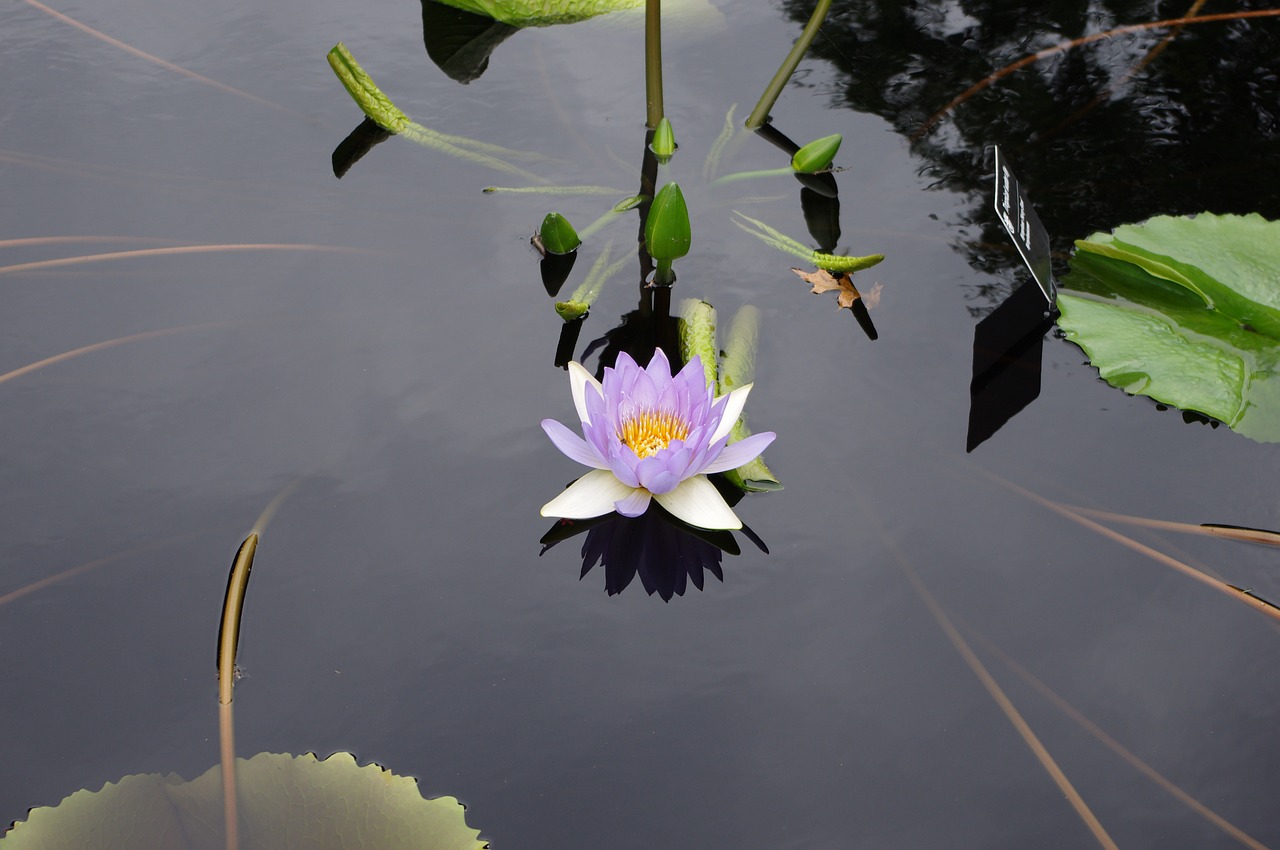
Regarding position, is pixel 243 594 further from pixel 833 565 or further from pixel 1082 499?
pixel 1082 499

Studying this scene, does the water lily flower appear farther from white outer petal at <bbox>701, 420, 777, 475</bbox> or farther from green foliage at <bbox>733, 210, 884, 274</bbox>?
green foliage at <bbox>733, 210, 884, 274</bbox>

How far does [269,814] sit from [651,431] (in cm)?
66

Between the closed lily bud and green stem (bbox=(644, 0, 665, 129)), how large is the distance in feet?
0.97

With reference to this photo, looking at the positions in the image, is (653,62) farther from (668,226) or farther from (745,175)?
(668,226)

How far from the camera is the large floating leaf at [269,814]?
969mm

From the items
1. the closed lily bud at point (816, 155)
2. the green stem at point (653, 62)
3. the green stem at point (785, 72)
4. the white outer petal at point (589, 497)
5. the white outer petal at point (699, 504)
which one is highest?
the green stem at point (653, 62)

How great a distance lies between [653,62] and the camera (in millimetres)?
1849

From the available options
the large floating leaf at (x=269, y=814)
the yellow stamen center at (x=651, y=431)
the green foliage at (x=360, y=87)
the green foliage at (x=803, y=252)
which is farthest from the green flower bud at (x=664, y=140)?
the large floating leaf at (x=269, y=814)

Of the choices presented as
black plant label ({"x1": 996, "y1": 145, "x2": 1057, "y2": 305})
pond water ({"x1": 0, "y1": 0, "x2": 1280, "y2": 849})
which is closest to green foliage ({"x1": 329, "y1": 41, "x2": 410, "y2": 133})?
pond water ({"x1": 0, "y1": 0, "x2": 1280, "y2": 849})

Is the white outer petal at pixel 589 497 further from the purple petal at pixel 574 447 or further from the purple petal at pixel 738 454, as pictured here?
the purple petal at pixel 738 454

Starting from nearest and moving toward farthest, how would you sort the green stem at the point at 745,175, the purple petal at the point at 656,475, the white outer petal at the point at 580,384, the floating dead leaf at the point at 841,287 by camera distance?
the purple petal at the point at 656,475
the white outer petal at the point at 580,384
the floating dead leaf at the point at 841,287
the green stem at the point at 745,175

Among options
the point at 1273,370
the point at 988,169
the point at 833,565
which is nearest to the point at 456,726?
the point at 833,565

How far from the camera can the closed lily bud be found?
1.82 m

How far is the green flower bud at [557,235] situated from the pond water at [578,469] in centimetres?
7
